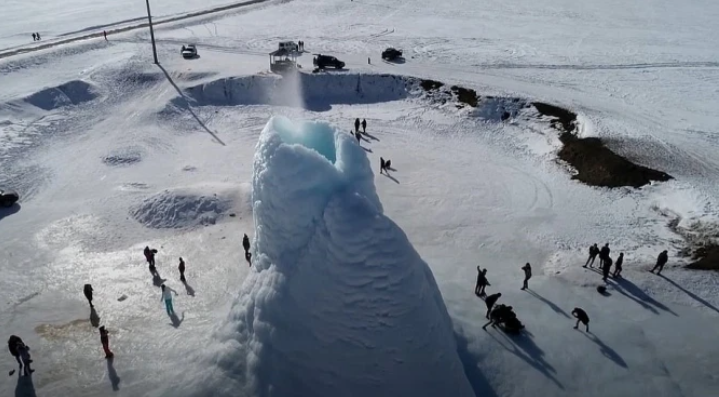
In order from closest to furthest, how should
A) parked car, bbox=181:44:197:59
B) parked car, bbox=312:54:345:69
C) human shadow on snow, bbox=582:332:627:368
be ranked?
human shadow on snow, bbox=582:332:627:368 → parked car, bbox=312:54:345:69 → parked car, bbox=181:44:197:59

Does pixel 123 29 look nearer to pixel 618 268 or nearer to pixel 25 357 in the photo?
pixel 25 357

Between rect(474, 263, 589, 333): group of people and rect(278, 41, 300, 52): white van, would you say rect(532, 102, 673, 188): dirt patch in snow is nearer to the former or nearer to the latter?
rect(474, 263, 589, 333): group of people

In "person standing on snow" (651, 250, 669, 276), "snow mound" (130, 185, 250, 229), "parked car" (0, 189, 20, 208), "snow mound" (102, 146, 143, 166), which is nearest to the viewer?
"person standing on snow" (651, 250, 669, 276)

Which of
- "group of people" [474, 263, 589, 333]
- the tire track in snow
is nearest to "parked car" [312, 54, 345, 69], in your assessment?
the tire track in snow

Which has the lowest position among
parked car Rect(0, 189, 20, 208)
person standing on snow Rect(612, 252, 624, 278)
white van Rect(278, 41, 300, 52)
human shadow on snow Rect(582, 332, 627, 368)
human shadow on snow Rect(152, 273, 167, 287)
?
human shadow on snow Rect(582, 332, 627, 368)

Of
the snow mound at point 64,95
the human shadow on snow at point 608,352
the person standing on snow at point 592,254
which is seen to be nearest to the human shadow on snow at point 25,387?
the human shadow on snow at point 608,352

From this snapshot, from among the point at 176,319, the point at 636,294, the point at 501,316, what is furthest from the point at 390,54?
the point at 176,319

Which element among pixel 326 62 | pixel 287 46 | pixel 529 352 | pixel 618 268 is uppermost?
pixel 287 46
